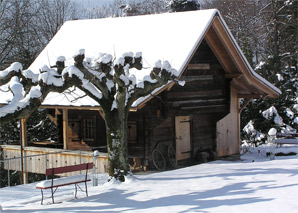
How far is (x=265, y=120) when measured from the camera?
31047 mm

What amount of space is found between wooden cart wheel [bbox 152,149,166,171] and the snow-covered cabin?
202 mm

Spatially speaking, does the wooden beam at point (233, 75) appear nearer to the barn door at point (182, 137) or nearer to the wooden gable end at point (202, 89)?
the wooden gable end at point (202, 89)

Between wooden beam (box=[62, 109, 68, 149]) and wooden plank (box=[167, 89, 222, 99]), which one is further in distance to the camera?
wooden beam (box=[62, 109, 68, 149])

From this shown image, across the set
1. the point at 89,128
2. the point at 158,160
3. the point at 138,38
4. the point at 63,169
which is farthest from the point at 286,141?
the point at 63,169

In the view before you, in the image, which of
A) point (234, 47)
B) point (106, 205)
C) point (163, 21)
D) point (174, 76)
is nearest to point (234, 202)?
point (106, 205)

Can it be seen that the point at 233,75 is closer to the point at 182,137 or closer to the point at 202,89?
the point at 202,89

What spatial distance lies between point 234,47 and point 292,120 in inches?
450

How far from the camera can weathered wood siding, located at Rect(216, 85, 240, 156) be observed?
981 inches

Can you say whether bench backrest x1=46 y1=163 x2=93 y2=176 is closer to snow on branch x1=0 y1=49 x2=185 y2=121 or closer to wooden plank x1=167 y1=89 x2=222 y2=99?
snow on branch x1=0 y1=49 x2=185 y2=121

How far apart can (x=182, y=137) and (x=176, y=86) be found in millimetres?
2648

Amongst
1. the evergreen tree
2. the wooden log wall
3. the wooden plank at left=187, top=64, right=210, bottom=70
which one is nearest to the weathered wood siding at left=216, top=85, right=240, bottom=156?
the wooden log wall

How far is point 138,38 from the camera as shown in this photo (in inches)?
888

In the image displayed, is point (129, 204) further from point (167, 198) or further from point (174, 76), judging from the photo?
point (174, 76)

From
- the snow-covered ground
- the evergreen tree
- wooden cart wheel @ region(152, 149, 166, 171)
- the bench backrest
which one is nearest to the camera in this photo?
the snow-covered ground
